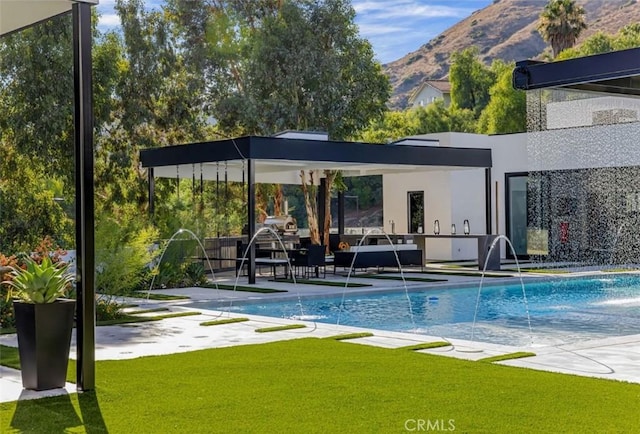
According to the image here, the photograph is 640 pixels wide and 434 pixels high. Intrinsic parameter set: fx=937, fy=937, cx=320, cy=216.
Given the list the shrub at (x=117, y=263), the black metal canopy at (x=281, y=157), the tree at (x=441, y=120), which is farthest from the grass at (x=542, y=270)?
the tree at (x=441, y=120)

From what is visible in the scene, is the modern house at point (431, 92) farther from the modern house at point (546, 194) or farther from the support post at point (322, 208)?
the support post at point (322, 208)

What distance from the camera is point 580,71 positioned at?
394 inches

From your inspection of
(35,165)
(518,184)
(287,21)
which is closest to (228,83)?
(287,21)

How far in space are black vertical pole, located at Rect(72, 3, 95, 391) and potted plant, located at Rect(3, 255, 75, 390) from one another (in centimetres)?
17

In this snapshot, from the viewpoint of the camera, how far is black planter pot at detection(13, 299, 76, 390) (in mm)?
7480

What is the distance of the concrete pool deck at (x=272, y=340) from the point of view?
→ 8.22 metres

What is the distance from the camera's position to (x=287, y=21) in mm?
32438

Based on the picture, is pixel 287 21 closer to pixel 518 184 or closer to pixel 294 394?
pixel 518 184

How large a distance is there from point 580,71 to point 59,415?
21.1 ft

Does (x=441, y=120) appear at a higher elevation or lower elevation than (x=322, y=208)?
higher

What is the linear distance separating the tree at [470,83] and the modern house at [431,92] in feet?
80.2

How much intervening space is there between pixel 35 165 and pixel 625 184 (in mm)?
16099

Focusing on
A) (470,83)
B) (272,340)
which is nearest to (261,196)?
(272,340)

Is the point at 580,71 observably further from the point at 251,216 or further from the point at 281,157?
the point at 281,157
